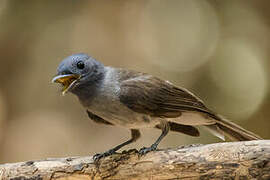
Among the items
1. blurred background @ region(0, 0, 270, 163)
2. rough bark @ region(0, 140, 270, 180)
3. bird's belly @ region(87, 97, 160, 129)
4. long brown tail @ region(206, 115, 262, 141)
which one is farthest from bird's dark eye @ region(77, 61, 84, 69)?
blurred background @ region(0, 0, 270, 163)

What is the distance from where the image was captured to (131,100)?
166 inches

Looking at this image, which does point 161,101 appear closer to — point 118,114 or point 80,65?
point 118,114

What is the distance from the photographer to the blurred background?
7.83 metres

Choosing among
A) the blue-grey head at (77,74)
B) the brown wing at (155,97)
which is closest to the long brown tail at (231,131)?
the brown wing at (155,97)

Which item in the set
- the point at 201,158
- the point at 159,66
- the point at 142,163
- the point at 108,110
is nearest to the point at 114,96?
the point at 108,110

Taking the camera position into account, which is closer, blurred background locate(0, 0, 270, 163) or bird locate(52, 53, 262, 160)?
bird locate(52, 53, 262, 160)

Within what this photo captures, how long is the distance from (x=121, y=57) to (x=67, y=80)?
418cm

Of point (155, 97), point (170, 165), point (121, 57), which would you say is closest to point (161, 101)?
point (155, 97)

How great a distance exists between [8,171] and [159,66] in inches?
186

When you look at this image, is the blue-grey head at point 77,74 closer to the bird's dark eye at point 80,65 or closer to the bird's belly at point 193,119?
the bird's dark eye at point 80,65

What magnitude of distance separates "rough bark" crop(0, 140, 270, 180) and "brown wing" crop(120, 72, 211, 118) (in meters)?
0.50

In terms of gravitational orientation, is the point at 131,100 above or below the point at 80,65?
below

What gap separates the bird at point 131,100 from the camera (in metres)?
4.20

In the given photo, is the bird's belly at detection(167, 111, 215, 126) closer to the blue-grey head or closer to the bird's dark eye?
the blue-grey head
